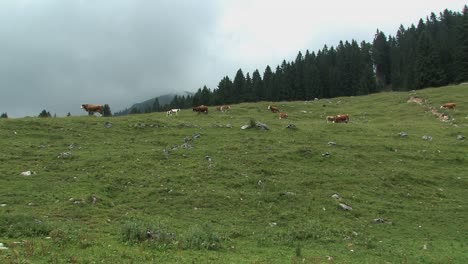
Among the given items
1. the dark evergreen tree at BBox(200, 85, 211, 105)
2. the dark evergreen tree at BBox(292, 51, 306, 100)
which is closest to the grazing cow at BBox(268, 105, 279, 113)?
the dark evergreen tree at BBox(292, 51, 306, 100)

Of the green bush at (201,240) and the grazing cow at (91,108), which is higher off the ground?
the grazing cow at (91,108)

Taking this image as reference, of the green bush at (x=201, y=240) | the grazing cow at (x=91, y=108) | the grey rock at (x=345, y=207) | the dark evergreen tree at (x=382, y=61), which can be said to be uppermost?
the dark evergreen tree at (x=382, y=61)

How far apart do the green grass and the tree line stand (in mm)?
59175

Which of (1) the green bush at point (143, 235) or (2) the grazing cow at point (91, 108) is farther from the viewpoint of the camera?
(2) the grazing cow at point (91, 108)

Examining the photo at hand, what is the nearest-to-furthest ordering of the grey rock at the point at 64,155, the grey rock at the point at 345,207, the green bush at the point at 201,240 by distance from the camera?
the green bush at the point at 201,240, the grey rock at the point at 345,207, the grey rock at the point at 64,155

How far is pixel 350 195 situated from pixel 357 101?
45485 millimetres

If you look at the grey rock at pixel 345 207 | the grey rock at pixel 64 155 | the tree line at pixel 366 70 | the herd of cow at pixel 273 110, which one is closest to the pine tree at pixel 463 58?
the tree line at pixel 366 70

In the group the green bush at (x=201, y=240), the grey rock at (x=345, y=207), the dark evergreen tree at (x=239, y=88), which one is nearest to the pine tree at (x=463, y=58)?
the dark evergreen tree at (x=239, y=88)

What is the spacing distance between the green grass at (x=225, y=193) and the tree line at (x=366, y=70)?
59.2m

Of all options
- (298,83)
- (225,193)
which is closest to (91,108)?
(225,193)

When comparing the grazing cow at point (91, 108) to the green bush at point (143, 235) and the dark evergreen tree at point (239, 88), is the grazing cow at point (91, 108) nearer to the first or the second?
the green bush at point (143, 235)

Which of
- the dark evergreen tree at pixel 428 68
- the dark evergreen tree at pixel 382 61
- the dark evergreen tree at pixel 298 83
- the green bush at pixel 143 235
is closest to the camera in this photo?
the green bush at pixel 143 235

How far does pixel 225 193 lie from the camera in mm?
24109

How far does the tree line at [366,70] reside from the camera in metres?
97.4
